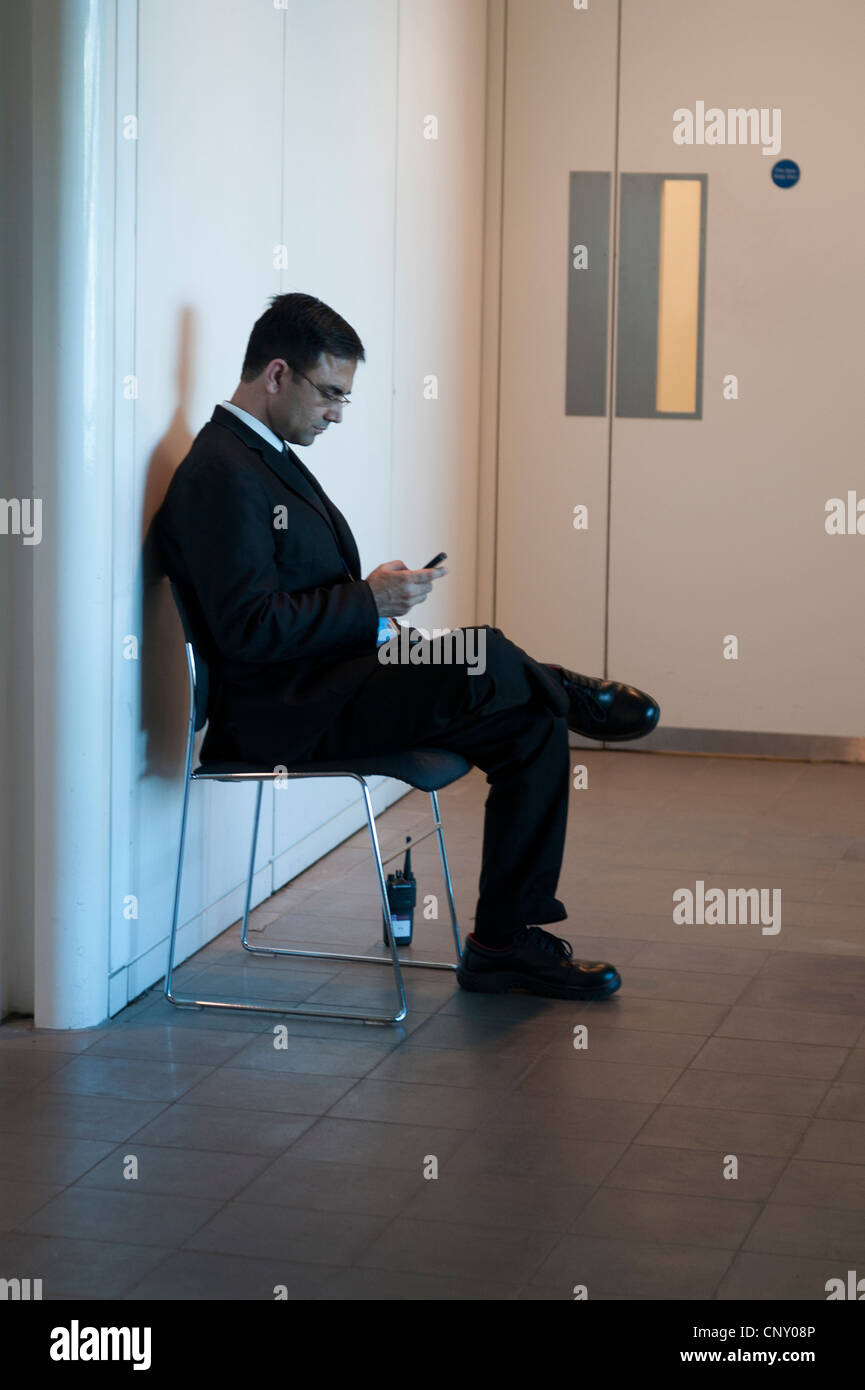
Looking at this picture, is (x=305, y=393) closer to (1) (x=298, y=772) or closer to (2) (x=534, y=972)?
(1) (x=298, y=772)

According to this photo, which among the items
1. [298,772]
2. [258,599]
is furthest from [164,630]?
[298,772]

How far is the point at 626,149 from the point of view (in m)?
6.16

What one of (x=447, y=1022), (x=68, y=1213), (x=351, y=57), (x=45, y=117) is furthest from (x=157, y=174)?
(x=68, y=1213)

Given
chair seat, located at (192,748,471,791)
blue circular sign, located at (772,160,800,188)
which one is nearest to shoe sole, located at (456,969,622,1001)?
chair seat, located at (192,748,471,791)

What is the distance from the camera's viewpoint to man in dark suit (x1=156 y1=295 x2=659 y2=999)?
333cm

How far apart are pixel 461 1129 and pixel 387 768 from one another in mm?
783

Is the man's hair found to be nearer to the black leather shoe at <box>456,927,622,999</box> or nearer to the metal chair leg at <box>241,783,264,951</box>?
the metal chair leg at <box>241,783,264,951</box>

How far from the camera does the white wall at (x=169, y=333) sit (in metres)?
3.20

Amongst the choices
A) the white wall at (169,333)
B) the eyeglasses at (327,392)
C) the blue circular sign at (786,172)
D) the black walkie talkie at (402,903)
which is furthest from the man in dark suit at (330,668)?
the blue circular sign at (786,172)

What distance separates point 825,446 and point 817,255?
0.67m

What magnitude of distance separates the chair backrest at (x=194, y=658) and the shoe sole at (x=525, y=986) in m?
0.79

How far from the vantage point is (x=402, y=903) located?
392cm

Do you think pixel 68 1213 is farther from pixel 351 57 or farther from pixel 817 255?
pixel 817 255

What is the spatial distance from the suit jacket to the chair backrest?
0.5 inches
